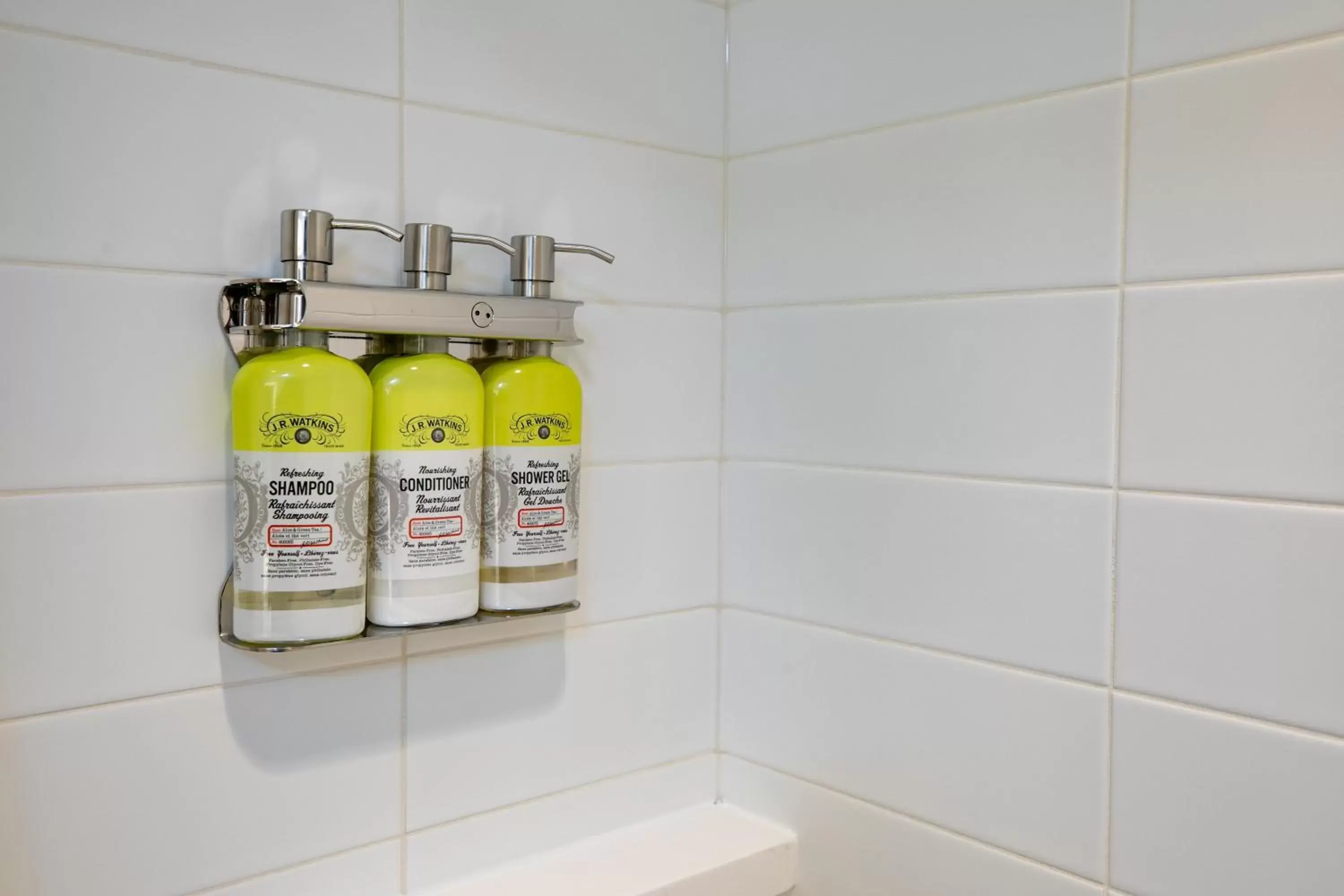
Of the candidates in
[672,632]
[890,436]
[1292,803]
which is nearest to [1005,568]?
[890,436]

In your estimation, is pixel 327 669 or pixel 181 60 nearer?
pixel 181 60

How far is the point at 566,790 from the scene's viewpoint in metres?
1.11

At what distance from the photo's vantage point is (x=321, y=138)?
35.6 inches

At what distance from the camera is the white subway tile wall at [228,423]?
79cm

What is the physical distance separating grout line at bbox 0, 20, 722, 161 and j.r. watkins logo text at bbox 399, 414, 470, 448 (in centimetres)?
30

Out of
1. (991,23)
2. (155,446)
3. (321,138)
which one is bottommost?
(155,446)

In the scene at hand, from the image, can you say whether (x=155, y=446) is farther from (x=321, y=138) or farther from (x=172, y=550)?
(x=321, y=138)

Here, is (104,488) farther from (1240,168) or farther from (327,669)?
(1240,168)

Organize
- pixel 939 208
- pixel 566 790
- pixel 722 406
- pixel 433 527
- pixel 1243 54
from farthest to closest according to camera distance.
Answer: pixel 722 406, pixel 566 790, pixel 939 208, pixel 433 527, pixel 1243 54

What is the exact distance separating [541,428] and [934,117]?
483mm

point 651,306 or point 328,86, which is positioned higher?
point 328,86

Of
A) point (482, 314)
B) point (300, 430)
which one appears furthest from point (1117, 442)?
point (300, 430)

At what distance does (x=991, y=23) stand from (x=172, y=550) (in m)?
0.85

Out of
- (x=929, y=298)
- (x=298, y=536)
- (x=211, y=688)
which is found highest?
(x=929, y=298)
